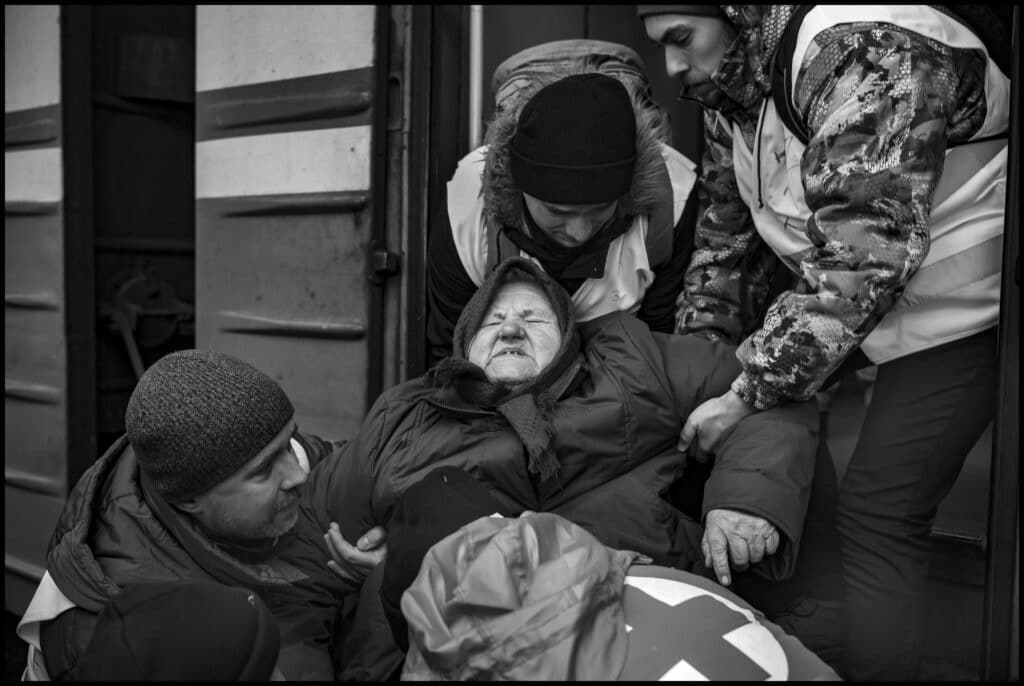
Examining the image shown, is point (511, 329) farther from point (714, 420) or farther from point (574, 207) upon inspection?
point (714, 420)

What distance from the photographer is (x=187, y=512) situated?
150 centimetres

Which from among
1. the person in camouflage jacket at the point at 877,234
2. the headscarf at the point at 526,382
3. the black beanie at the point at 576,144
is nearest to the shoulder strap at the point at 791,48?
the person in camouflage jacket at the point at 877,234

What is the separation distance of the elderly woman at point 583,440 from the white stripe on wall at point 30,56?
7.09 ft

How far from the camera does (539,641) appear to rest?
40.4 inches

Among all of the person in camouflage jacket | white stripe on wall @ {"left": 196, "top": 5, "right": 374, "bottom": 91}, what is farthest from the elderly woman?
white stripe on wall @ {"left": 196, "top": 5, "right": 374, "bottom": 91}

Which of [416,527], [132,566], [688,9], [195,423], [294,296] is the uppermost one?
[688,9]

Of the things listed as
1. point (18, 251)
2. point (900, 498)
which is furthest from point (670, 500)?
point (18, 251)

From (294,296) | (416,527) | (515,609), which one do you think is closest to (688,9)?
(416,527)

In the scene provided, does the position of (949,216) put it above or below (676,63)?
below

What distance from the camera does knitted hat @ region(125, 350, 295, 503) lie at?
1421 millimetres

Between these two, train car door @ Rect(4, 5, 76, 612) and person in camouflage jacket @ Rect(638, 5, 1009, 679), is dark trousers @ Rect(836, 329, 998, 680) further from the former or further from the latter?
train car door @ Rect(4, 5, 76, 612)

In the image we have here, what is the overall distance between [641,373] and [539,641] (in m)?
0.88

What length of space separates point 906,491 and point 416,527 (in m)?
1.01

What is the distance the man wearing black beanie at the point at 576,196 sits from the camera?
194 centimetres
